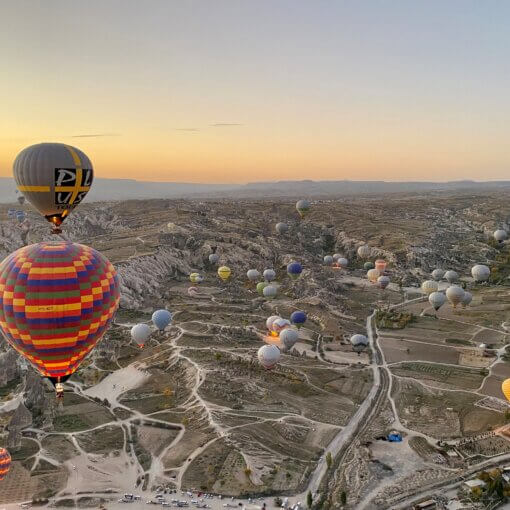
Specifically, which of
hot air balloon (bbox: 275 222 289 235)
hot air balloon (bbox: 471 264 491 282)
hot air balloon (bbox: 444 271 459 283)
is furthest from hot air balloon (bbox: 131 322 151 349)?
hot air balloon (bbox: 275 222 289 235)

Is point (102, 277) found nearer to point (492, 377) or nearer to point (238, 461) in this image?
point (238, 461)

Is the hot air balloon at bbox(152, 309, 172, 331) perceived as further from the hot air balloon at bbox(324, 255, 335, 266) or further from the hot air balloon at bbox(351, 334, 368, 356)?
the hot air balloon at bbox(324, 255, 335, 266)

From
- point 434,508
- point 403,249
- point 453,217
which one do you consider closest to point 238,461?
point 434,508

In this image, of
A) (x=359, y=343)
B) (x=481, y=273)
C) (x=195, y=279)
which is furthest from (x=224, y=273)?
(x=481, y=273)

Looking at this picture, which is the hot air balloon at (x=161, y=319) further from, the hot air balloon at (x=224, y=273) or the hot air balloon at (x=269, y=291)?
the hot air balloon at (x=224, y=273)

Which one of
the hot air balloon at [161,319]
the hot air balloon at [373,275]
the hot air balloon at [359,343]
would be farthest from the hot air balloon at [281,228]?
the hot air balloon at [359,343]

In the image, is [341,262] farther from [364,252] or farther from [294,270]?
[294,270]
